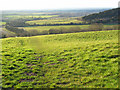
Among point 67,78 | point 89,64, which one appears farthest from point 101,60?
point 67,78

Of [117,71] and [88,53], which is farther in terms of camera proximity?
[88,53]

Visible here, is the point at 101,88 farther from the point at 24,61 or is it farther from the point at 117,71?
the point at 24,61

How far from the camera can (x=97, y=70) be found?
1794 centimetres

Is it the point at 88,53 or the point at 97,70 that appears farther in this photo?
the point at 88,53

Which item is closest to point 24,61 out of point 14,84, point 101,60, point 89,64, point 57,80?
point 14,84

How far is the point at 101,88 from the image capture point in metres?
14.1

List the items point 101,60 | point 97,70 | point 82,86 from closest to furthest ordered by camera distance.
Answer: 1. point 82,86
2. point 97,70
3. point 101,60

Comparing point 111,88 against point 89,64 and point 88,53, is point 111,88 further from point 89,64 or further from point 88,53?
point 88,53

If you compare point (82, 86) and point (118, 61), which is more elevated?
point (118, 61)

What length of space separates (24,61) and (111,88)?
52.0 ft

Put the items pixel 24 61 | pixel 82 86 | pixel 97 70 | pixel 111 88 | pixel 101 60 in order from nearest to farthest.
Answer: pixel 111 88, pixel 82 86, pixel 97 70, pixel 101 60, pixel 24 61

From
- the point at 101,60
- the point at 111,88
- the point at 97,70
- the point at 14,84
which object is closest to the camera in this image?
the point at 111,88

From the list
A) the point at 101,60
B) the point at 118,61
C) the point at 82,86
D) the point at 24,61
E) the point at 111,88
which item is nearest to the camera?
the point at 111,88

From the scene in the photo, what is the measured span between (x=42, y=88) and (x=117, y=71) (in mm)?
10263
